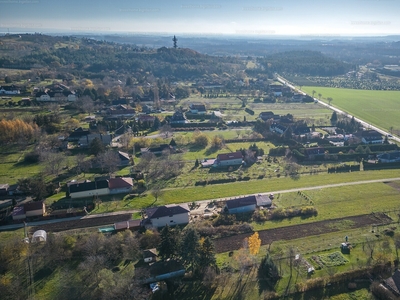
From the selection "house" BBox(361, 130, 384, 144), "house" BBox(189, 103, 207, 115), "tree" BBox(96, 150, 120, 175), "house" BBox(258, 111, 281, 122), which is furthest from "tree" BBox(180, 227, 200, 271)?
"house" BBox(189, 103, 207, 115)

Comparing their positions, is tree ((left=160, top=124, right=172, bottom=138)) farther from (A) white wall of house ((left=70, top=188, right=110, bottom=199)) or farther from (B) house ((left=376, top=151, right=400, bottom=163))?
(B) house ((left=376, top=151, right=400, bottom=163))

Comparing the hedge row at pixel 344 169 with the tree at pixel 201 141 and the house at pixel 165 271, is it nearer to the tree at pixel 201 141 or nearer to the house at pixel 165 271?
the tree at pixel 201 141

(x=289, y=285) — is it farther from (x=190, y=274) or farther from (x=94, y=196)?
(x=94, y=196)

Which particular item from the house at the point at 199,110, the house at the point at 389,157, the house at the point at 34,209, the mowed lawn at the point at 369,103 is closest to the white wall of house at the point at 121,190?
the house at the point at 34,209

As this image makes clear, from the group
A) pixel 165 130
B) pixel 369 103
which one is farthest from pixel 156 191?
pixel 369 103

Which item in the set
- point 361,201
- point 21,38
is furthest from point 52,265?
point 21,38

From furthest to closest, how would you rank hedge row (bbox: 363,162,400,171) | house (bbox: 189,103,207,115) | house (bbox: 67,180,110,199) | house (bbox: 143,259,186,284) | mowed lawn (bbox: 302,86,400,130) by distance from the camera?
house (bbox: 189,103,207,115), mowed lawn (bbox: 302,86,400,130), hedge row (bbox: 363,162,400,171), house (bbox: 67,180,110,199), house (bbox: 143,259,186,284)

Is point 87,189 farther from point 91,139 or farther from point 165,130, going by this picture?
point 165,130

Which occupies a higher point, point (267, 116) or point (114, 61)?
point (114, 61)
